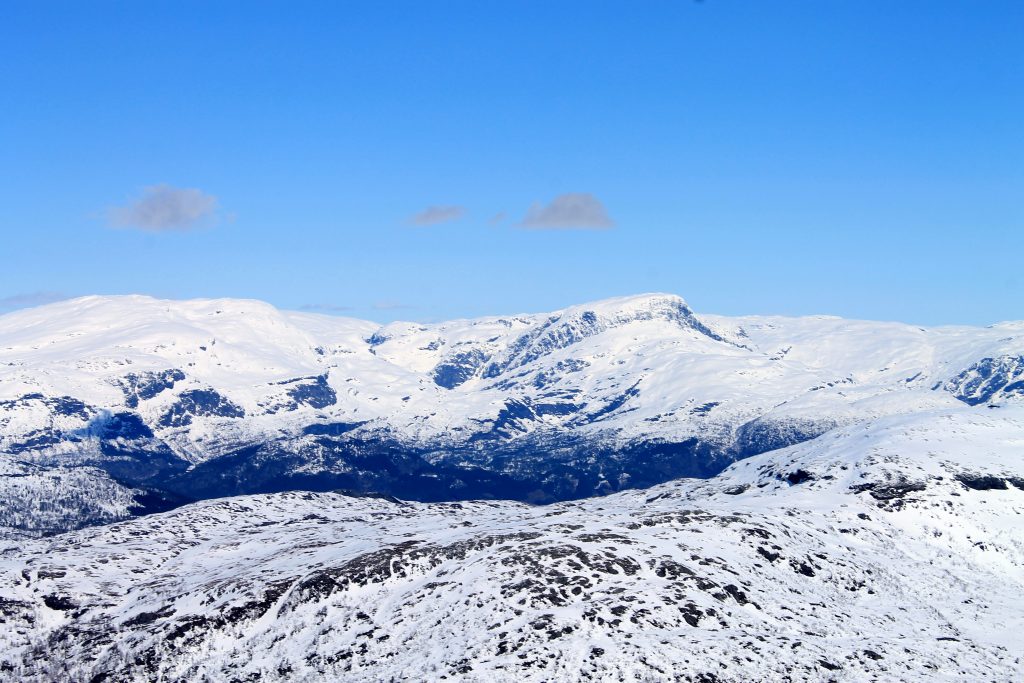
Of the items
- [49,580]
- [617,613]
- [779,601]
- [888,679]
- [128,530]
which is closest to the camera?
[888,679]

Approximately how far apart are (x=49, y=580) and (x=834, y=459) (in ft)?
405

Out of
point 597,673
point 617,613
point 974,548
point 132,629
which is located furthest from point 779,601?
point 132,629

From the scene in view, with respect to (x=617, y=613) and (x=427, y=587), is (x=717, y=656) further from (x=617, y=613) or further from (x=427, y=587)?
(x=427, y=587)

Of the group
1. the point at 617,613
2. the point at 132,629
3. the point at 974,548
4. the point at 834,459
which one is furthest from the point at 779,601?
the point at 834,459

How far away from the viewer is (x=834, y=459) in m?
194

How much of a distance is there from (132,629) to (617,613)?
5423 cm

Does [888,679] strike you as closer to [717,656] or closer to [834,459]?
[717,656]

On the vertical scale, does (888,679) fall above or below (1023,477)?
below

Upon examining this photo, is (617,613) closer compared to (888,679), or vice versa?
(888,679)

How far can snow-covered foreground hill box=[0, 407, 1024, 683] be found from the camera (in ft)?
323

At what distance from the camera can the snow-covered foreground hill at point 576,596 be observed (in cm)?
9856

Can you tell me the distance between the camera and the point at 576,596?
364 ft

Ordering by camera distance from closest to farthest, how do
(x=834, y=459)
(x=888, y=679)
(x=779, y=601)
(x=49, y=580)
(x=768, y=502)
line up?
(x=888, y=679) → (x=779, y=601) → (x=49, y=580) → (x=768, y=502) → (x=834, y=459)

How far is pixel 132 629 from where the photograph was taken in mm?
123812
